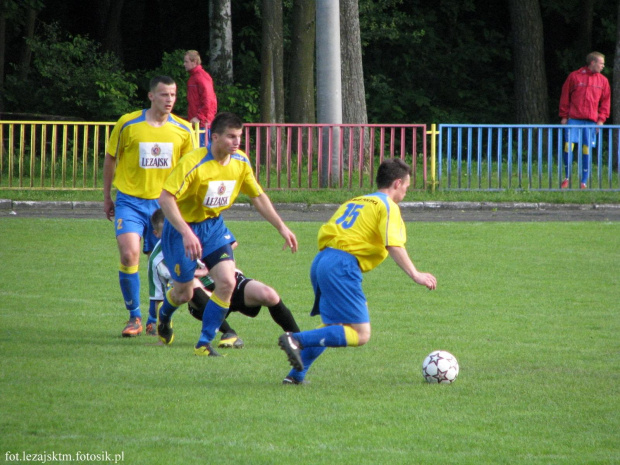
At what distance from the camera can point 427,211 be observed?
16.9 metres

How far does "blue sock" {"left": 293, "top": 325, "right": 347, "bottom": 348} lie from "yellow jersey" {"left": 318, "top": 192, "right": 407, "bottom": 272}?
1.48 feet

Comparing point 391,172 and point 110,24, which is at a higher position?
point 110,24

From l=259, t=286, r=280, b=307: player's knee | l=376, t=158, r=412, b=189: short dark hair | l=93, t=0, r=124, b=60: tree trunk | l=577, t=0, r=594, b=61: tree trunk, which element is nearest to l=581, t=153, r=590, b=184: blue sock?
l=259, t=286, r=280, b=307: player's knee

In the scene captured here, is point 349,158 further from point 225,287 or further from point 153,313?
point 225,287

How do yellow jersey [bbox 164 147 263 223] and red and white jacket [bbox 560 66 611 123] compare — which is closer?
yellow jersey [bbox 164 147 263 223]

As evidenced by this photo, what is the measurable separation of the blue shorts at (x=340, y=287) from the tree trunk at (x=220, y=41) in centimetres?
2308

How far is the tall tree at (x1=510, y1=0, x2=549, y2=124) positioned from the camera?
29.3m

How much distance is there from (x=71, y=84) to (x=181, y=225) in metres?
22.6

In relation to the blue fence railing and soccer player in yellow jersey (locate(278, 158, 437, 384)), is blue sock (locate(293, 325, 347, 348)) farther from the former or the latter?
the blue fence railing

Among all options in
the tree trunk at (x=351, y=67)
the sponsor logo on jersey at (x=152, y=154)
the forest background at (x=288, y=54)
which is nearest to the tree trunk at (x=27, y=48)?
the forest background at (x=288, y=54)

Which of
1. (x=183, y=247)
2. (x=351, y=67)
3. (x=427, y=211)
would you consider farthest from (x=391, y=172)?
(x=351, y=67)

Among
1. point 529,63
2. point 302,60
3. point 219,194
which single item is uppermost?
point 529,63

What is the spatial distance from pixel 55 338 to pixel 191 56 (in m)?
10.7

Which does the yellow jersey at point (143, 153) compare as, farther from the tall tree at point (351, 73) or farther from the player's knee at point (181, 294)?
the tall tree at point (351, 73)
